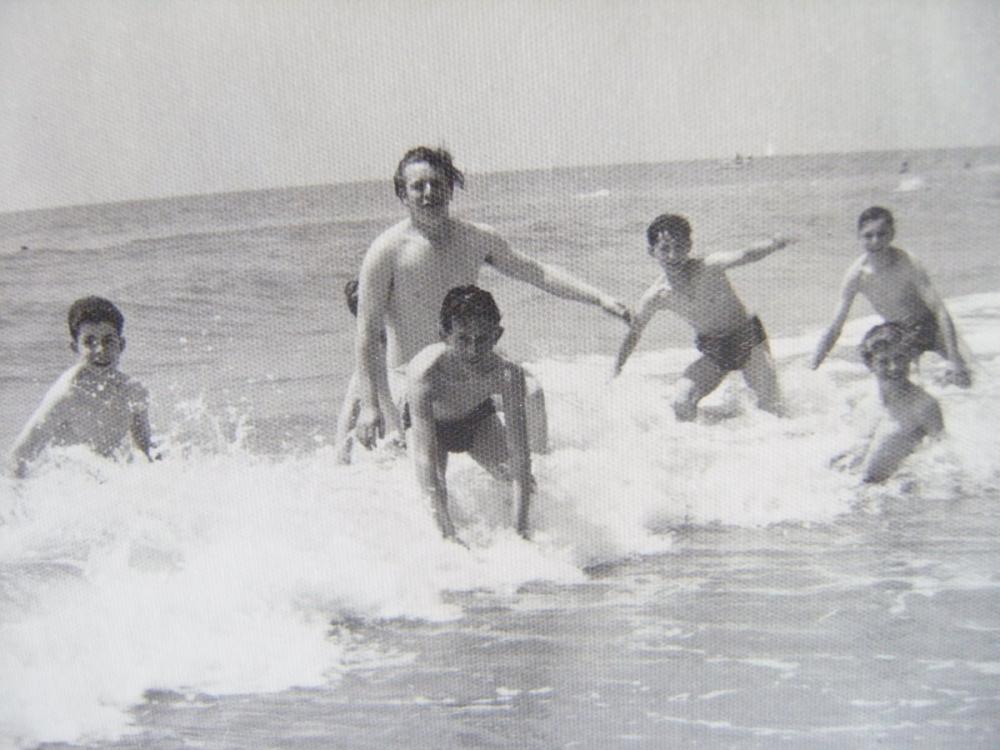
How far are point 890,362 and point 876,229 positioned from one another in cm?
91

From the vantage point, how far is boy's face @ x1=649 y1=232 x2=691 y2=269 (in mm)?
4457

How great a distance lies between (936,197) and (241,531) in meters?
13.3

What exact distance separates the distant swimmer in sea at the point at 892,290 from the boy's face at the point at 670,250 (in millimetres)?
737

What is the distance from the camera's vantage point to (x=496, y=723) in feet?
7.08

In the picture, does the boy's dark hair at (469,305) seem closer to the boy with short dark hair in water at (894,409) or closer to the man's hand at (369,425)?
the man's hand at (369,425)

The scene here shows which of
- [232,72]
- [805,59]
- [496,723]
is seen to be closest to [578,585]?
[496,723]

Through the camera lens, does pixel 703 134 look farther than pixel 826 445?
Yes

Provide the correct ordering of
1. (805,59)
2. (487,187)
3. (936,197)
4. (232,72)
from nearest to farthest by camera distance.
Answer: (232,72)
(805,59)
(936,197)
(487,187)

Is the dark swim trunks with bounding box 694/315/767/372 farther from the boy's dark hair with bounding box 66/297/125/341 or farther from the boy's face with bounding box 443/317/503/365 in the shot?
the boy's dark hair with bounding box 66/297/125/341

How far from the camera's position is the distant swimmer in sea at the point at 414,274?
3199 millimetres

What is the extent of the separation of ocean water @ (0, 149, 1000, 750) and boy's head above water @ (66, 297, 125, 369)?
36cm

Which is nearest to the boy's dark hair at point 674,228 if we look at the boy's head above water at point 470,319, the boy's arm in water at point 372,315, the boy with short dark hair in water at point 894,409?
the boy with short dark hair in water at point 894,409

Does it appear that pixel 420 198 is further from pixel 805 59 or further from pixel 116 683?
pixel 805 59

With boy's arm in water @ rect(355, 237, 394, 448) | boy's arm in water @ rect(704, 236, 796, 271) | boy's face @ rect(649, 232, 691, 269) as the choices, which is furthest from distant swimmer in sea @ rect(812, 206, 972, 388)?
boy's arm in water @ rect(355, 237, 394, 448)
